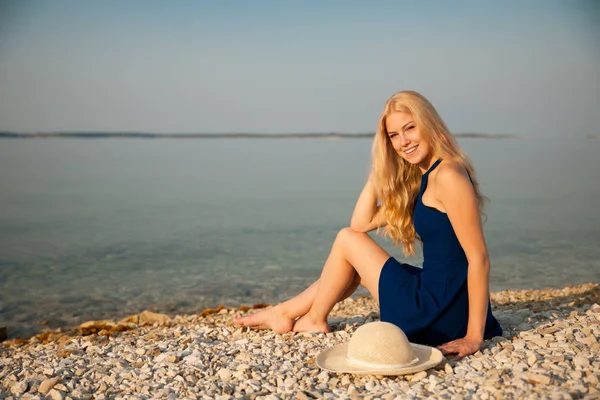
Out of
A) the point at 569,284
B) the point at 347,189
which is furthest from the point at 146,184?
the point at 569,284

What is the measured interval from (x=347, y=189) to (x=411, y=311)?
542 inches

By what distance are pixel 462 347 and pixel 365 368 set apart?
27.7 inches

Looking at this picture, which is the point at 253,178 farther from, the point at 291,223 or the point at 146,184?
the point at 291,223

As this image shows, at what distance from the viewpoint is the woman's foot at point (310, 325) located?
5113 mm

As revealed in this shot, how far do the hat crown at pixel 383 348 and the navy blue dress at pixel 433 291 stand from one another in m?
0.56

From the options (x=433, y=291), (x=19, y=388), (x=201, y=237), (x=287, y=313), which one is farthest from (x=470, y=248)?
(x=201, y=237)

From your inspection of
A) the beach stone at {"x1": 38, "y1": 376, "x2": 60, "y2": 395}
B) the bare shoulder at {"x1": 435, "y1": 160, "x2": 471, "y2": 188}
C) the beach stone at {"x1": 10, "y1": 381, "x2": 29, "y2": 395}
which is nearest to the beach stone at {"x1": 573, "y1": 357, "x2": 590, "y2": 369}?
the bare shoulder at {"x1": 435, "y1": 160, "x2": 471, "y2": 188}

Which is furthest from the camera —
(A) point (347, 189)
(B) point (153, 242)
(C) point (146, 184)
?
(C) point (146, 184)

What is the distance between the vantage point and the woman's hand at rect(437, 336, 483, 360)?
4.22 metres

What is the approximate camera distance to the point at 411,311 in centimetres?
452

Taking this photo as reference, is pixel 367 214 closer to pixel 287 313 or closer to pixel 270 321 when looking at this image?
pixel 287 313

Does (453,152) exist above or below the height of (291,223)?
above

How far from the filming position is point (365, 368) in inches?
155

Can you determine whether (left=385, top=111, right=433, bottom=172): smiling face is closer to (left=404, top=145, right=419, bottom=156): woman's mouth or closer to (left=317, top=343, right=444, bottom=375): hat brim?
(left=404, top=145, right=419, bottom=156): woman's mouth
